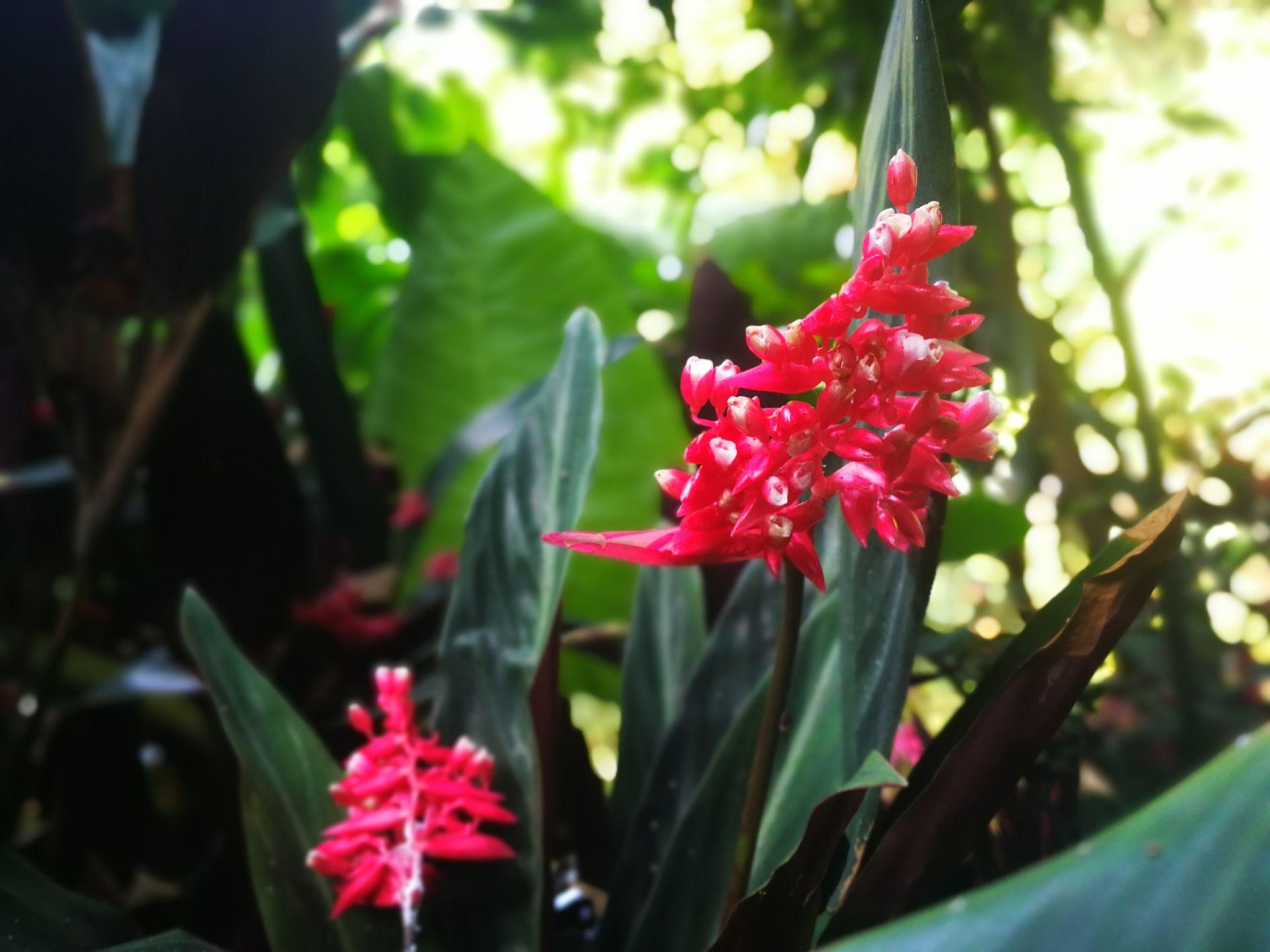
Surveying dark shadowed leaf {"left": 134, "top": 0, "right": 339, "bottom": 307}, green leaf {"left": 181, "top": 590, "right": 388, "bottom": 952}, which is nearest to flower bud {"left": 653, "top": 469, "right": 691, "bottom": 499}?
green leaf {"left": 181, "top": 590, "right": 388, "bottom": 952}

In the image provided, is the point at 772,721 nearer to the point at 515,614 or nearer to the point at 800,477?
the point at 800,477

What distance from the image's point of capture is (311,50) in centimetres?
61

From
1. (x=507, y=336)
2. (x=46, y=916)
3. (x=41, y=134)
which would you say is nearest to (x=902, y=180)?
Answer: (x=46, y=916)

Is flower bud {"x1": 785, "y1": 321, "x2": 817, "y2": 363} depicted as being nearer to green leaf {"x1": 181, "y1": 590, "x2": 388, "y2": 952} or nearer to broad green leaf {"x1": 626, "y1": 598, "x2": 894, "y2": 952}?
broad green leaf {"x1": 626, "y1": 598, "x2": 894, "y2": 952}

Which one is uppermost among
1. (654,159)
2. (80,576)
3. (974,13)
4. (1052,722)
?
(974,13)

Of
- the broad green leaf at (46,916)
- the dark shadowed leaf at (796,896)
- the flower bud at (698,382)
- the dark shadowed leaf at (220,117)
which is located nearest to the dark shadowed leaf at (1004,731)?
the dark shadowed leaf at (796,896)

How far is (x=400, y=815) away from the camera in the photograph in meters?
0.37

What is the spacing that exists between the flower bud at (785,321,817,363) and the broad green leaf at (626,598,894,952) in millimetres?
186

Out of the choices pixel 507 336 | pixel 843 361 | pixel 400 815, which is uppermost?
pixel 843 361

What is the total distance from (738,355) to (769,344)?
0.30m

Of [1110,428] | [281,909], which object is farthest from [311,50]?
[1110,428]

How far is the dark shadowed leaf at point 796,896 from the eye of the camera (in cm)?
27

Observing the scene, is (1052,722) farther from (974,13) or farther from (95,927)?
(974,13)

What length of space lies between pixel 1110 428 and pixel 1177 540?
0.54m
